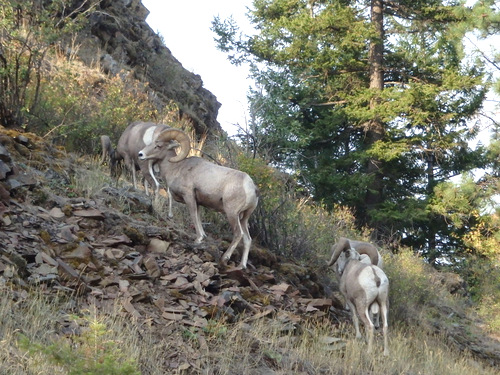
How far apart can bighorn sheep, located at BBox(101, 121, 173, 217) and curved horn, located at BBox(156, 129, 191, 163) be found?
1.41ft

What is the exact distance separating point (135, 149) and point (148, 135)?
0.46m

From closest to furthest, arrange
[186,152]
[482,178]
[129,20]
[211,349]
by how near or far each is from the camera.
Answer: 1. [211,349]
2. [186,152]
3. [482,178]
4. [129,20]

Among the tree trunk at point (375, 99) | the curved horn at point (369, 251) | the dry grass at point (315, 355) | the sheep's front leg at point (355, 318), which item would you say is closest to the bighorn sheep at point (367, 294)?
the sheep's front leg at point (355, 318)

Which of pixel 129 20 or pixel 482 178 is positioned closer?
pixel 482 178

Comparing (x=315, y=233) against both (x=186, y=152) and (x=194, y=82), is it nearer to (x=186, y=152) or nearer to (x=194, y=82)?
(x=186, y=152)

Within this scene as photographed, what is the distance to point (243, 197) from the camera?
9992mm

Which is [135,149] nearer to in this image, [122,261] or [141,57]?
[122,261]

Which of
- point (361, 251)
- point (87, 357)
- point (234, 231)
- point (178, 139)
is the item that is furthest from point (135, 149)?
point (87, 357)

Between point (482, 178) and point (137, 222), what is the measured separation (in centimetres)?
1389

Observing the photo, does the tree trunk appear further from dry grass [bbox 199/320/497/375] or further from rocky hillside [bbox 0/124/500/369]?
dry grass [bbox 199/320/497/375]

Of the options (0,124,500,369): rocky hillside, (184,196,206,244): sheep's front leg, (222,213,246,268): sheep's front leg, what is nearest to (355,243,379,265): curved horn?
(0,124,500,369): rocky hillside

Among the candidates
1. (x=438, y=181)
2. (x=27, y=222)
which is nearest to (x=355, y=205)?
(x=438, y=181)

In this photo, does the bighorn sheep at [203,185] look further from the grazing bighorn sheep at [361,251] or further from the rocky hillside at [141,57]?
the rocky hillside at [141,57]

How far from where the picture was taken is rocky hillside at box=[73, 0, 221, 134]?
19.7 metres
